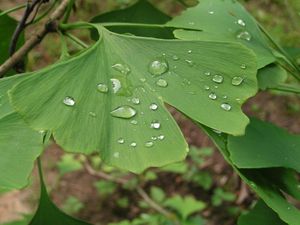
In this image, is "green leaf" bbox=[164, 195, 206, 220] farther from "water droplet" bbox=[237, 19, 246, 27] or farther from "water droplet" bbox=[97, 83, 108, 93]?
"water droplet" bbox=[97, 83, 108, 93]

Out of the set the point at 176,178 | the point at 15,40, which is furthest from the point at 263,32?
the point at 176,178

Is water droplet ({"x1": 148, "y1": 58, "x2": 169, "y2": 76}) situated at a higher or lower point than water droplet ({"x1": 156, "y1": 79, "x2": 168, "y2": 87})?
higher

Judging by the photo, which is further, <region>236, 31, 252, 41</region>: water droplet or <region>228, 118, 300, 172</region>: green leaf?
<region>236, 31, 252, 41</region>: water droplet

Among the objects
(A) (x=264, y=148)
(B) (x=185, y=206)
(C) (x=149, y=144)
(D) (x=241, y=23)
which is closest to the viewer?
(C) (x=149, y=144)

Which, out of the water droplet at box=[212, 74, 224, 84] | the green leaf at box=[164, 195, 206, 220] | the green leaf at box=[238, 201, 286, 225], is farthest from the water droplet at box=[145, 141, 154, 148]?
the green leaf at box=[164, 195, 206, 220]

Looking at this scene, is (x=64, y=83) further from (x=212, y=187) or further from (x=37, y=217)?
(x=212, y=187)

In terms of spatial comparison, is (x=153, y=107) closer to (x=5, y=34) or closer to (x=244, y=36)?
(x=244, y=36)

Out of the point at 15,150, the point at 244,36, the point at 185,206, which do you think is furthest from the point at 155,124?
the point at 185,206
